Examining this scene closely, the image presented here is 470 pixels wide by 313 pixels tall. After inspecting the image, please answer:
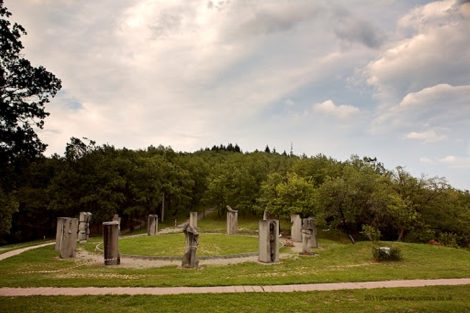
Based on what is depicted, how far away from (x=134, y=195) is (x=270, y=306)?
5103cm

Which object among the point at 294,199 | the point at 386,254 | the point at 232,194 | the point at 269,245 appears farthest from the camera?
the point at 232,194

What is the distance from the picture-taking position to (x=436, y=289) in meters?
13.4

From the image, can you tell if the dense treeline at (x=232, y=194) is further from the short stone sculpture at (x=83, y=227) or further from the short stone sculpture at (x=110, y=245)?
the short stone sculpture at (x=83, y=227)

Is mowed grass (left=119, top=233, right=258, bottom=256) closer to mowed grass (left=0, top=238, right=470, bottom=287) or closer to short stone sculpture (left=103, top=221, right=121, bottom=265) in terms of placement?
short stone sculpture (left=103, top=221, right=121, bottom=265)

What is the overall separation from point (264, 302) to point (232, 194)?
53836mm

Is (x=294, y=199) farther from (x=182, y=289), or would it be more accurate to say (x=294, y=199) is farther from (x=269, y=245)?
(x=182, y=289)

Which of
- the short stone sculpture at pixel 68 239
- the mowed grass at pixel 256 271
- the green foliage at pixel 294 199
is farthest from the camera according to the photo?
the green foliage at pixel 294 199

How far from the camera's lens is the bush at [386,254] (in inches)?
910

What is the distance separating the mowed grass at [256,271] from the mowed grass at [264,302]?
2016mm

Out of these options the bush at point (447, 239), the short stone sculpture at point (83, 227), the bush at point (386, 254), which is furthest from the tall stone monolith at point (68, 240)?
the bush at point (447, 239)

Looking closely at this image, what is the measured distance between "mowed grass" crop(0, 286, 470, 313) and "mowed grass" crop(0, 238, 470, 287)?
2.02m

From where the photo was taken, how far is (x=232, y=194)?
65438 mm

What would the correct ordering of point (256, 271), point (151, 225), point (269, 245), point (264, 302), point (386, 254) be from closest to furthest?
point (264, 302) < point (256, 271) < point (386, 254) < point (269, 245) < point (151, 225)

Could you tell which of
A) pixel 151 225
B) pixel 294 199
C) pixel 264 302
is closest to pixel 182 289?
pixel 264 302
